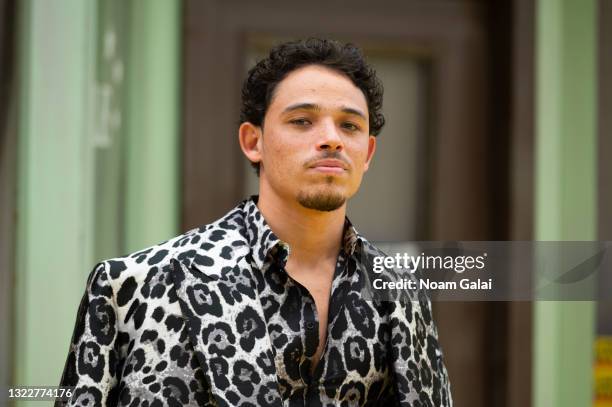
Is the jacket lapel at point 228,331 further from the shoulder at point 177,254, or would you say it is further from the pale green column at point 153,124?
the pale green column at point 153,124

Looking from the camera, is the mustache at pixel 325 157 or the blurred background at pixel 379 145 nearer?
the mustache at pixel 325 157

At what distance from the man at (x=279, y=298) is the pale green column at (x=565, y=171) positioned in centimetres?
129

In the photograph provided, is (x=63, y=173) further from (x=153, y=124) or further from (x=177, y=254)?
(x=177, y=254)

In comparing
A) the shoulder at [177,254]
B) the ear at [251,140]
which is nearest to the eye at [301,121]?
the ear at [251,140]

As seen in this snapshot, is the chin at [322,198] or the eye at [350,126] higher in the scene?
the eye at [350,126]

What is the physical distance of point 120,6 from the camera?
2.84 meters

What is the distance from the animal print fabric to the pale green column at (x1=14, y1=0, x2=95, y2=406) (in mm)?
1043

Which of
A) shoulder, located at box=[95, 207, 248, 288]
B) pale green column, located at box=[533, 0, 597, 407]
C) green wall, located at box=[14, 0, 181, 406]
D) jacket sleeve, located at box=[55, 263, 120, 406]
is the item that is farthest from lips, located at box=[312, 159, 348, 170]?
pale green column, located at box=[533, 0, 597, 407]

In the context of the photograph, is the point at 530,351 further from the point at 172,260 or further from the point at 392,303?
the point at 172,260

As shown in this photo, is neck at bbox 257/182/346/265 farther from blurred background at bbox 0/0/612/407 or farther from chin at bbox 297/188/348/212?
blurred background at bbox 0/0/612/407

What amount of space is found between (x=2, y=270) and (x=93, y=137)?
18.7 inches

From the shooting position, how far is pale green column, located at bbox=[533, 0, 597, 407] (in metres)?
2.96

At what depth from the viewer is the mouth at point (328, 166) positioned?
1.66 metres

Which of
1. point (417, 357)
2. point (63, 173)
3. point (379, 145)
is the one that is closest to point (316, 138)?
point (417, 357)
